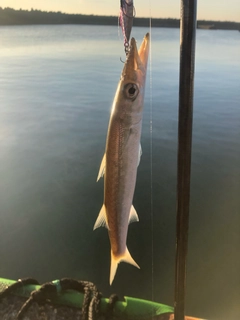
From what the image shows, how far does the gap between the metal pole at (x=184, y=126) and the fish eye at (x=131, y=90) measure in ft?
0.57

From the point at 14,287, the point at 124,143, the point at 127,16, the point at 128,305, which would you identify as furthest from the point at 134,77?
the point at 14,287

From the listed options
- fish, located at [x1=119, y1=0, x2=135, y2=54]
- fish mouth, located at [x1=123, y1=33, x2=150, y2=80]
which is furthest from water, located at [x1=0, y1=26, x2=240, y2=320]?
fish mouth, located at [x1=123, y1=33, x2=150, y2=80]

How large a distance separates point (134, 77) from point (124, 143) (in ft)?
0.61

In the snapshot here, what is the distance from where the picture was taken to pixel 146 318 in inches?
68.2

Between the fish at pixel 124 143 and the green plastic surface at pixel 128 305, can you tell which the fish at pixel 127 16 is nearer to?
the fish at pixel 124 143

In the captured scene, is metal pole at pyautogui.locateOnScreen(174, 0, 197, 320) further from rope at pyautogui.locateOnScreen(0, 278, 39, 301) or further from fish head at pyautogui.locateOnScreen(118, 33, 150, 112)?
rope at pyautogui.locateOnScreen(0, 278, 39, 301)

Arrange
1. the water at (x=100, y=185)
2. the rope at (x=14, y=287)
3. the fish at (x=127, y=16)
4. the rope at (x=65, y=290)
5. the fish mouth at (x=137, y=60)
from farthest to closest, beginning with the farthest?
the water at (x=100, y=185) < the rope at (x=14, y=287) < the rope at (x=65, y=290) < the fish at (x=127, y=16) < the fish mouth at (x=137, y=60)

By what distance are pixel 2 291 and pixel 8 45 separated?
10827 millimetres

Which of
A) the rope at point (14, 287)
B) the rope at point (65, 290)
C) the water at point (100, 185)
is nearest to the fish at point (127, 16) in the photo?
the rope at point (65, 290)

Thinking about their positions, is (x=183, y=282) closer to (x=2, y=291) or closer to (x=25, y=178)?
(x=2, y=291)

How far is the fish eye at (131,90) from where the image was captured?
3.22 ft

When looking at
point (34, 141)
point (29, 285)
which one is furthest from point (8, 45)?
point (29, 285)

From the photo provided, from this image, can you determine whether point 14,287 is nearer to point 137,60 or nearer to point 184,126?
point 184,126

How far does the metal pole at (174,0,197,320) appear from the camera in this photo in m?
1.04
